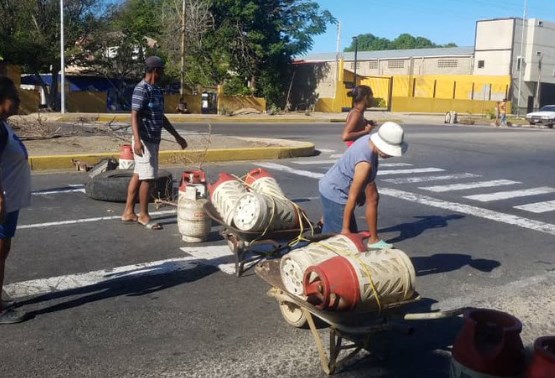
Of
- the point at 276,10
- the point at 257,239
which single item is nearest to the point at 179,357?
the point at 257,239

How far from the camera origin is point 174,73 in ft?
124

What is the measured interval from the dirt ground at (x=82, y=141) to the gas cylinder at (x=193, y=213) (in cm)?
590

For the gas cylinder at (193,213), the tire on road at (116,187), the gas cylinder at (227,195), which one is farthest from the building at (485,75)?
the gas cylinder at (227,195)

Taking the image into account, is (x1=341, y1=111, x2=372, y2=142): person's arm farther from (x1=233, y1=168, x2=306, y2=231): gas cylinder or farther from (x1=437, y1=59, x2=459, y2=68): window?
(x1=437, y1=59, x2=459, y2=68): window

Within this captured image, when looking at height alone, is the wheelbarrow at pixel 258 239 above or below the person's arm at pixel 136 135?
below

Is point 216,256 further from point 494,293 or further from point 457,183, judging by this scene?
point 457,183

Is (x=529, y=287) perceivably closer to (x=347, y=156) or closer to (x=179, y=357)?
(x=347, y=156)

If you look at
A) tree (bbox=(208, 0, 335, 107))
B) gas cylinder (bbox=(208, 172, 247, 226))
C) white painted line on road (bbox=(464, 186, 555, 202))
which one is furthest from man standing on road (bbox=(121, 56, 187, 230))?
tree (bbox=(208, 0, 335, 107))

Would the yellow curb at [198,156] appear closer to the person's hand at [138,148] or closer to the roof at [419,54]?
the person's hand at [138,148]

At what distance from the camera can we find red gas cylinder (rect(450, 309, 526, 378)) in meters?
3.22

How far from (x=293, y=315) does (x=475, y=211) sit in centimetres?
588

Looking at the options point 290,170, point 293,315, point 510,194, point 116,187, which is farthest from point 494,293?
point 290,170

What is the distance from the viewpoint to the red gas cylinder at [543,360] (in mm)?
2893

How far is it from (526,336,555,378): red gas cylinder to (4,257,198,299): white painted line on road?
12.2 ft
